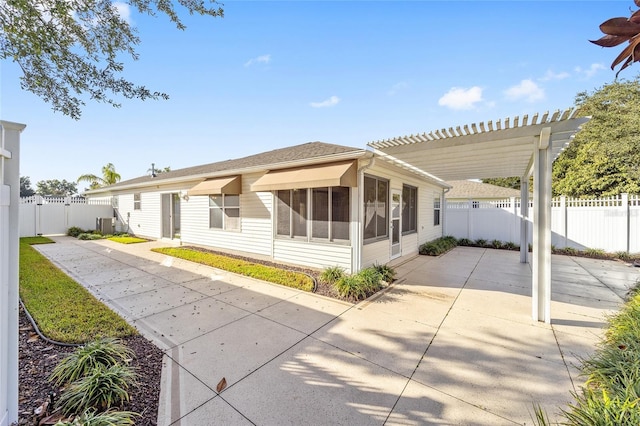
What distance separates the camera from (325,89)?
9.62m

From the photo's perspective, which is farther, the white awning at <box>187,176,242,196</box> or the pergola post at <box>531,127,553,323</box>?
the white awning at <box>187,176,242,196</box>

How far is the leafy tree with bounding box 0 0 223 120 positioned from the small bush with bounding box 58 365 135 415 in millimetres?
4262

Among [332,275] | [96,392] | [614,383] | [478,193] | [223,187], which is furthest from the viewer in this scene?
[478,193]

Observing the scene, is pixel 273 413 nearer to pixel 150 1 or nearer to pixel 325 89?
pixel 150 1

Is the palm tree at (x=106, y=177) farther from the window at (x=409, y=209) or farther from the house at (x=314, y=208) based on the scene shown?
the window at (x=409, y=209)

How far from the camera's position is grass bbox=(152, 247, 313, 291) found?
6.43m

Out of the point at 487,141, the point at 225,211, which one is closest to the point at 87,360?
the point at 487,141

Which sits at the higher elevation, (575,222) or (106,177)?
(106,177)

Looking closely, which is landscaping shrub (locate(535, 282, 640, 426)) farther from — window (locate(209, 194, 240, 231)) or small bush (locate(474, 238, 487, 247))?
small bush (locate(474, 238, 487, 247))

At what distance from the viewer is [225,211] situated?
1016 centimetres

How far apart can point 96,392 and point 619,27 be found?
4600 millimetres

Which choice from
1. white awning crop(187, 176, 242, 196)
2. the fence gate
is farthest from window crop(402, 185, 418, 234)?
the fence gate

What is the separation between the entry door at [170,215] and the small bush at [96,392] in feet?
38.4

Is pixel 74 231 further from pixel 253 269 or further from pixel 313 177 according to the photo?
pixel 313 177
